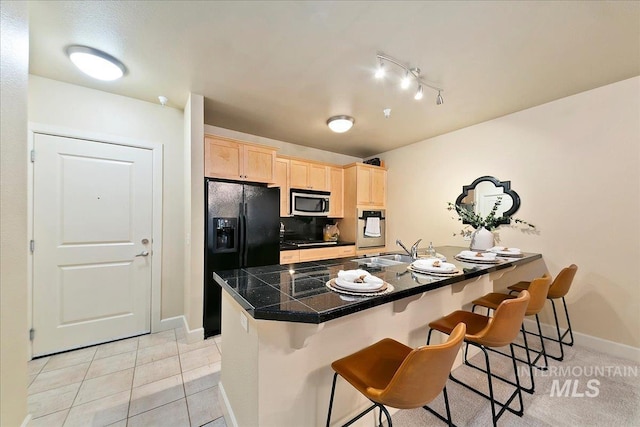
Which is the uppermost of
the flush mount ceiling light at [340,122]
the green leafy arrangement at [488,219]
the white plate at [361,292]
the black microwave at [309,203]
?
the flush mount ceiling light at [340,122]

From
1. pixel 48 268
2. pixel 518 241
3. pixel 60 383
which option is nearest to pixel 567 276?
pixel 518 241

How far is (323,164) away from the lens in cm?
411

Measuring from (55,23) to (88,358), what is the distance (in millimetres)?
2726

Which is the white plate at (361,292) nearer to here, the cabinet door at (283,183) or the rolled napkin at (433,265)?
the rolled napkin at (433,265)

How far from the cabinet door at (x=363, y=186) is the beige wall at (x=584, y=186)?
1514 mm

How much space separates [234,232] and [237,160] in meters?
0.93

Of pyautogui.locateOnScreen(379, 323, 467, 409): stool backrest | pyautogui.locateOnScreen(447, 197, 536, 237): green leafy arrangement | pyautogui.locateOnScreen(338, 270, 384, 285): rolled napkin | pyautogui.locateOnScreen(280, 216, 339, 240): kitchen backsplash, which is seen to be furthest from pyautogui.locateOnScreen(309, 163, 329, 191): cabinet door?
pyautogui.locateOnScreen(379, 323, 467, 409): stool backrest

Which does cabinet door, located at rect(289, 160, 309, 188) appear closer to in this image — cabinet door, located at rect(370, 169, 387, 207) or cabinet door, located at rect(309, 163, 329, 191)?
cabinet door, located at rect(309, 163, 329, 191)

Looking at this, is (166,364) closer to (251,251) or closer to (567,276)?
(251,251)

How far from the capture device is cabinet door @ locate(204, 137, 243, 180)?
2.84 m

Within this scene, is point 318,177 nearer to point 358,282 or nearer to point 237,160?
point 237,160

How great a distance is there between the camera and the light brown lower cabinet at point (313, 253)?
3311 millimetres

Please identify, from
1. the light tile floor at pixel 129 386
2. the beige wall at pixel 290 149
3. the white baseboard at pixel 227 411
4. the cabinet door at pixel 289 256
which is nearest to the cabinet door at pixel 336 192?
the beige wall at pixel 290 149

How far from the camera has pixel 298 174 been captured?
3828 mm
